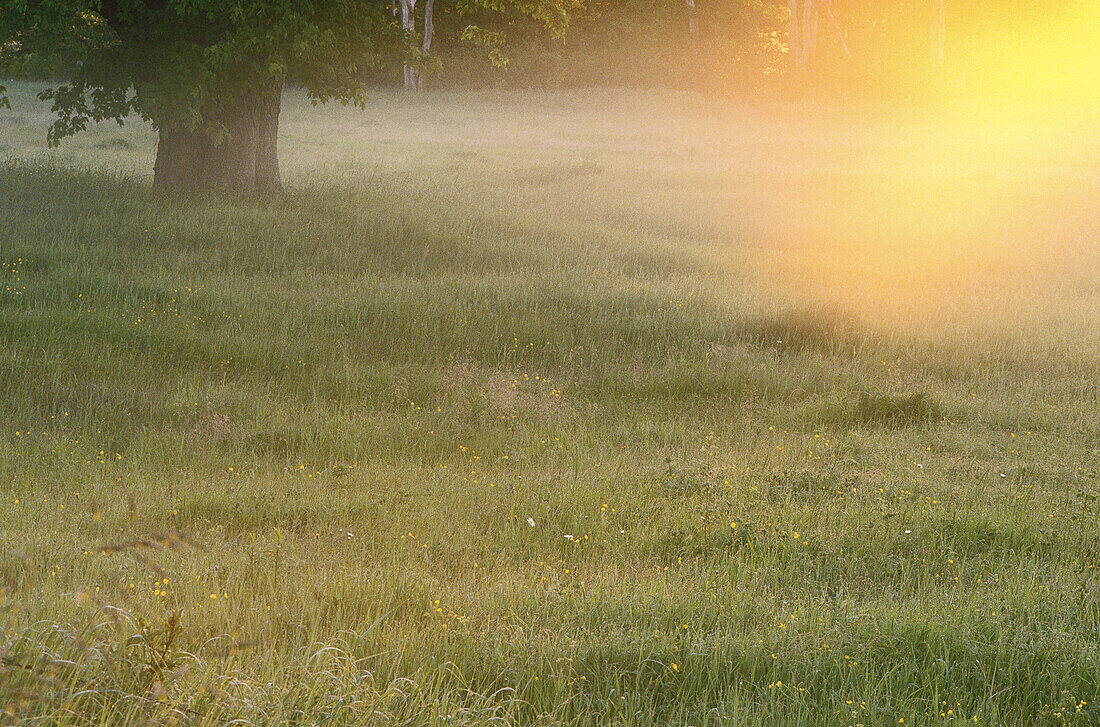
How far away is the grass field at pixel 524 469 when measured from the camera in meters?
3.58

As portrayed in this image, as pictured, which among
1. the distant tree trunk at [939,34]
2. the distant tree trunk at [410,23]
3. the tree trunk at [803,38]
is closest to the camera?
the distant tree trunk at [410,23]

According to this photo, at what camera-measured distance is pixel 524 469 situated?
22.7ft

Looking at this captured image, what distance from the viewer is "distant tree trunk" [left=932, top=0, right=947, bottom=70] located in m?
47.8

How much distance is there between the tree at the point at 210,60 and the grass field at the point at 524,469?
135 centimetres

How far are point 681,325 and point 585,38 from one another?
49030 mm

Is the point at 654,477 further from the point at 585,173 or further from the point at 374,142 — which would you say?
the point at 374,142

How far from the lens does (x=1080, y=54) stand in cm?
4700

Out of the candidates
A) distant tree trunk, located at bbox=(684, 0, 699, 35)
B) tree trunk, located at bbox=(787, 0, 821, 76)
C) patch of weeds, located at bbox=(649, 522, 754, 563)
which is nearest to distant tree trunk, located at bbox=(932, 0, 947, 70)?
tree trunk, located at bbox=(787, 0, 821, 76)

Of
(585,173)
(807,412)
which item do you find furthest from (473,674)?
(585,173)

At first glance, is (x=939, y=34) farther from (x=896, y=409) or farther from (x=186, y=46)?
(x=896, y=409)

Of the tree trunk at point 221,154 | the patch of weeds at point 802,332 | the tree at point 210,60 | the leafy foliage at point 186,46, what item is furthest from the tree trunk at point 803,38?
the patch of weeds at point 802,332

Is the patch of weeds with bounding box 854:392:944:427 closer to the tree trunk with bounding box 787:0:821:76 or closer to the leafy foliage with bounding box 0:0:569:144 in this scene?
the leafy foliage with bounding box 0:0:569:144

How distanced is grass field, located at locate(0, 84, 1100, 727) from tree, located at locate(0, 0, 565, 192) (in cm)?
135

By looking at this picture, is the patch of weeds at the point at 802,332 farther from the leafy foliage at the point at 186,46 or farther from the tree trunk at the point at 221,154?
the tree trunk at the point at 221,154
